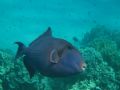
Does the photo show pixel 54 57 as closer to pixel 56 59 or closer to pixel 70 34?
pixel 56 59

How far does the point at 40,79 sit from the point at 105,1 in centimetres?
2433

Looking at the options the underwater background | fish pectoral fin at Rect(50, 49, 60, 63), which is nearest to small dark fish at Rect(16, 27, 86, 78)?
fish pectoral fin at Rect(50, 49, 60, 63)

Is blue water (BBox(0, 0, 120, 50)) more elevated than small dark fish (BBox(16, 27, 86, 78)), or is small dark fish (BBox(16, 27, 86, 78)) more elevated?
blue water (BBox(0, 0, 120, 50))

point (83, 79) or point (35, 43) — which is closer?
point (35, 43)

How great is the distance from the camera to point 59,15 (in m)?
36.6

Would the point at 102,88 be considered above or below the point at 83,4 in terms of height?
below

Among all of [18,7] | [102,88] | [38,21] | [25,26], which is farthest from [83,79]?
[25,26]

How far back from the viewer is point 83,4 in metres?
31.0

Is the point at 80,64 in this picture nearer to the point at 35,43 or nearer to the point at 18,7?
the point at 35,43

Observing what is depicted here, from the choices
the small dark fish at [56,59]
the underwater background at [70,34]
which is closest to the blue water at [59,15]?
the underwater background at [70,34]

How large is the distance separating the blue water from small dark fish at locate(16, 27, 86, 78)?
1126 inches

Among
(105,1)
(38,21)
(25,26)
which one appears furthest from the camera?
(25,26)

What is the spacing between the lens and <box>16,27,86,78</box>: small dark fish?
1593 millimetres

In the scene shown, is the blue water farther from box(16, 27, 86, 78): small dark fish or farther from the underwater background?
box(16, 27, 86, 78): small dark fish
